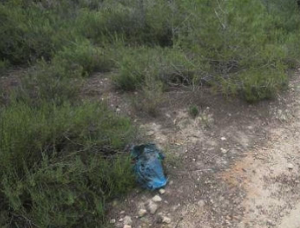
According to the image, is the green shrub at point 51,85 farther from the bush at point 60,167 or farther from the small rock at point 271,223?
the small rock at point 271,223

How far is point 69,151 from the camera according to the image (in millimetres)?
3451

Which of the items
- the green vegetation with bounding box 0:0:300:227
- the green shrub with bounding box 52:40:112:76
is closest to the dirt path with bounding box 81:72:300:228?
the green vegetation with bounding box 0:0:300:227

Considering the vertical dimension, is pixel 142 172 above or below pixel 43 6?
below

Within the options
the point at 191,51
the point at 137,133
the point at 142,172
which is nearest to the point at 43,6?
the point at 191,51

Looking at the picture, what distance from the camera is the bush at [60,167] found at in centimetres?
303

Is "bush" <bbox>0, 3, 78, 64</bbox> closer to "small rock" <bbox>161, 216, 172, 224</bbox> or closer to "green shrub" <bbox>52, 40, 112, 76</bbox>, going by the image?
"green shrub" <bbox>52, 40, 112, 76</bbox>

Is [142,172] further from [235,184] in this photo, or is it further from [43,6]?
[43,6]

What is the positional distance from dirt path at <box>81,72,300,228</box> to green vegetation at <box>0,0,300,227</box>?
7.1 inches

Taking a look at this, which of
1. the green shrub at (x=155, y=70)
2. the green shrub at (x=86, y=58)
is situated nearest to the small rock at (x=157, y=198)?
the green shrub at (x=155, y=70)

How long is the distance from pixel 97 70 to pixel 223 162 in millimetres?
2409

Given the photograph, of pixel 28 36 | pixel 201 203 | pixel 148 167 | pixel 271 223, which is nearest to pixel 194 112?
pixel 148 167

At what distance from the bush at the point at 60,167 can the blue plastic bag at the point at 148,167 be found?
0.11 metres

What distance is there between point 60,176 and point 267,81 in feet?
8.74

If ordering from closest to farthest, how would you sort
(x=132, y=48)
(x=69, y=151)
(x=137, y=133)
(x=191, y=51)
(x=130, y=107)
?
(x=69, y=151), (x=137, y=133), (x=130, y=107), (x=191, y=51), (x=132, y=48)
